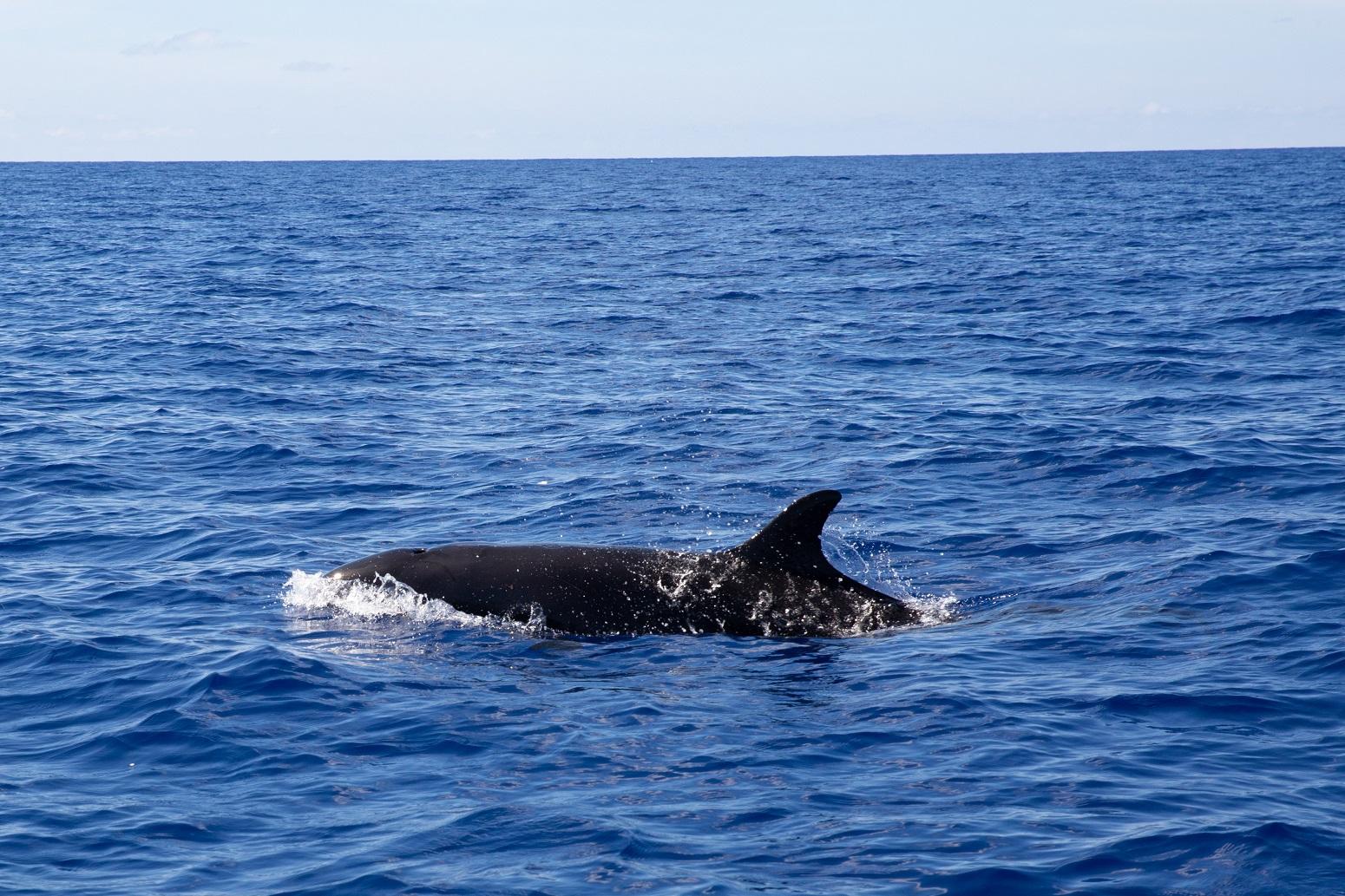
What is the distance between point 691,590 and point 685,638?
0.55 m

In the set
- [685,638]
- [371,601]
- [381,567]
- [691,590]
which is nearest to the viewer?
[685,638]

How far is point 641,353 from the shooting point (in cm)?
3269

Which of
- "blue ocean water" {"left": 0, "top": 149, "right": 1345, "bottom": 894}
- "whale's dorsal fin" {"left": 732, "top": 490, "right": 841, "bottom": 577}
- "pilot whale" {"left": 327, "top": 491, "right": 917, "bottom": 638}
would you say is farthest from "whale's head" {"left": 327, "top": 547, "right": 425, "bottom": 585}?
"whale's dorsal fin" {"left": 732, "top": 490, "right": 841, "bottom": 577}

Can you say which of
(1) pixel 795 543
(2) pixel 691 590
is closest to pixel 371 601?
(2) pixel 691 590

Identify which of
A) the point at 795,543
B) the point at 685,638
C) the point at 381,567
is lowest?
the point at 685,638

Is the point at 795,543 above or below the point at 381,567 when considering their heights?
above

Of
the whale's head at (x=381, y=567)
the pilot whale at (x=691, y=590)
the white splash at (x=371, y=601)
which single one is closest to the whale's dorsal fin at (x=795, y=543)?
the pilot whale at (x=691, y=590)

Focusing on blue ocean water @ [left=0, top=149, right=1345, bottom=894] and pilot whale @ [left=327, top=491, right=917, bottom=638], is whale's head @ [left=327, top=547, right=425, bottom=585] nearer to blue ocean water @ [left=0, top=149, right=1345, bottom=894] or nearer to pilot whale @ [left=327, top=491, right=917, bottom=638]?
blue ocean water @ [left=0, top=149, right=1345, bottom=894]

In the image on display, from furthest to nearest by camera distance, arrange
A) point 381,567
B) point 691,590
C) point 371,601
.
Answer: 1. point 381,567
2. point 371,601
3. point 691,590

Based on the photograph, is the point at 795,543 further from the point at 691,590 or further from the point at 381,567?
the point at 381,567

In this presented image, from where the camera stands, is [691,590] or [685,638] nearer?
[685,638]

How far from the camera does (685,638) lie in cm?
1400

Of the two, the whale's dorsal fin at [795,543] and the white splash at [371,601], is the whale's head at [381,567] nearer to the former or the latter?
the white splash at [371,601]

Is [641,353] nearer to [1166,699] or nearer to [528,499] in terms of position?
[528,499]
